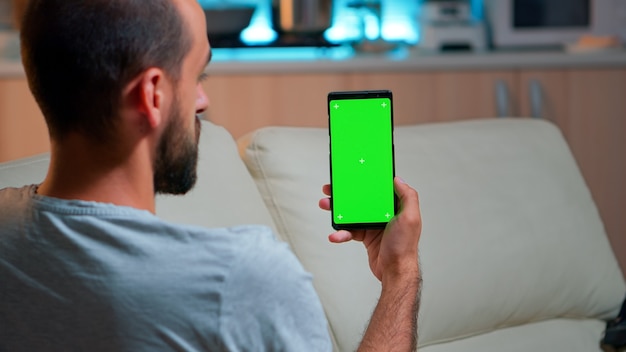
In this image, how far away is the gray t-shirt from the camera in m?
0.89

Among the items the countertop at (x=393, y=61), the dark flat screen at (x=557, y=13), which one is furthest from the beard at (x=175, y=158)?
the dark flat screen at (x=557, y=13)

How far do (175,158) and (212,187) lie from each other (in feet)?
1.87

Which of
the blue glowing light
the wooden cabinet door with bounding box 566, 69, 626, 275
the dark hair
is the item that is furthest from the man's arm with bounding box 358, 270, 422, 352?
the blue glowing light

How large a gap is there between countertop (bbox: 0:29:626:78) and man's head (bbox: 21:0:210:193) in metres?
1.70

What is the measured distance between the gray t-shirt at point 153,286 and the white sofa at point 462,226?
0.54 m

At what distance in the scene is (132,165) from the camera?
37.3 inches

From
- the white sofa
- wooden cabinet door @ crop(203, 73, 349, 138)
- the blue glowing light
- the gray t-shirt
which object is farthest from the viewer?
the blue glowing light

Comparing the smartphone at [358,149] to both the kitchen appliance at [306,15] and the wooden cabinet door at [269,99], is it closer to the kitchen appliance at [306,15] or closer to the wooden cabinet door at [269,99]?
the wooden cabinet door at [269,99]

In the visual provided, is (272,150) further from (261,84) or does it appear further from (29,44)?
(261,84)

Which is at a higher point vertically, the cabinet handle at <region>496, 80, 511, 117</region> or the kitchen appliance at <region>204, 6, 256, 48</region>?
the kitchen appliance at <region>204, 6, 256, 48</region>

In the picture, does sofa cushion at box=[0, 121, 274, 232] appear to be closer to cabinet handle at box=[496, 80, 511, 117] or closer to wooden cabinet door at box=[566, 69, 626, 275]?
cabinet handle at box=[496, 80, 511, 117]

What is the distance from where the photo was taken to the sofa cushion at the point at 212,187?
140 centimetres

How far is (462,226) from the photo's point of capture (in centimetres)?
175

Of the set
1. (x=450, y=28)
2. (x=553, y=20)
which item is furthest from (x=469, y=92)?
(x=553, y=20)
